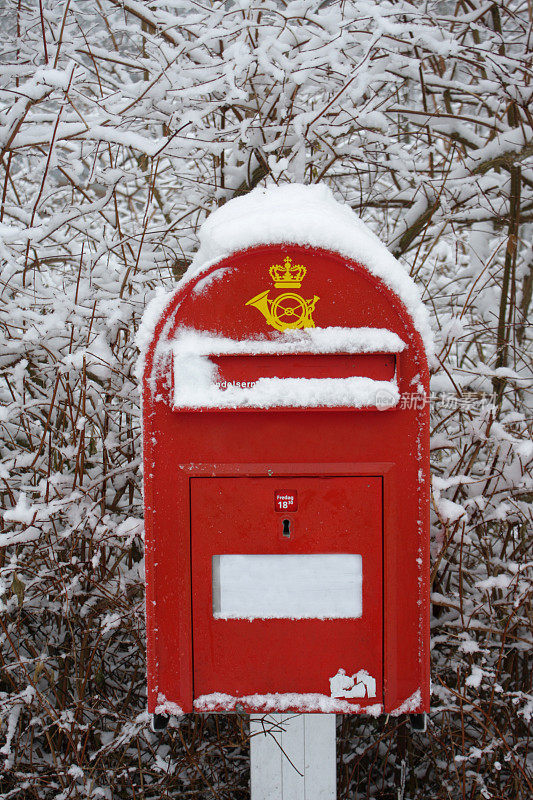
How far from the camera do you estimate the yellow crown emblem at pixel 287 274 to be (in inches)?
48.8

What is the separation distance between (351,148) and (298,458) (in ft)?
4.28

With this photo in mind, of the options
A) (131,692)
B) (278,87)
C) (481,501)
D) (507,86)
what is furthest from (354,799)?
(507,86)

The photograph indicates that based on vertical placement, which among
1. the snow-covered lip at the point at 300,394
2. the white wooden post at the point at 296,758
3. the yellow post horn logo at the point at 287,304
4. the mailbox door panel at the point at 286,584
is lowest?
the white wooden post at the point at 296,758

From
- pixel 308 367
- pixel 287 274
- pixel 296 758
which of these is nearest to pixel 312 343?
pixel 308 367

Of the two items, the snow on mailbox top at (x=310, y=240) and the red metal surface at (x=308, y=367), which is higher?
the snow on mailbox top at (x=310, y=240)

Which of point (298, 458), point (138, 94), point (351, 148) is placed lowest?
point (298, 458)

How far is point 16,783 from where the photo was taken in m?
1.78

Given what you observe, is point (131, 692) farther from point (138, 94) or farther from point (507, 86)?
point (507, 86)

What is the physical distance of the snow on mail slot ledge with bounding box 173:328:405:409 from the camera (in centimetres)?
123

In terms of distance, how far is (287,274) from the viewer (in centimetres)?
124

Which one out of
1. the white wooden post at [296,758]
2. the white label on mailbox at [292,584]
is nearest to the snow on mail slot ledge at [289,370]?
the white label on mailbox at [292,584]

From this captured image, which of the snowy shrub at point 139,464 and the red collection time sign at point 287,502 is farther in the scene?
the snowy shrub at point 139,464

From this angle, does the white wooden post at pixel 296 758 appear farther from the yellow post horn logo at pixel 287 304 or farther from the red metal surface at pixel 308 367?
the yellow post horn logo at pixel 287 304

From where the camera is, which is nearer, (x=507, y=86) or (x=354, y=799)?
(x=354, y=799)
